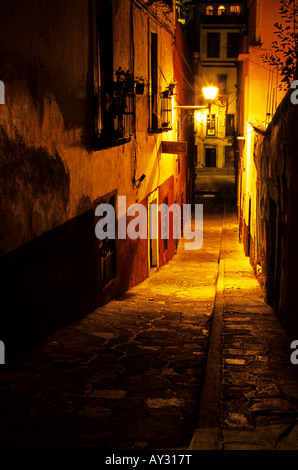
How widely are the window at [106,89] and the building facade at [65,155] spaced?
0.8 inches

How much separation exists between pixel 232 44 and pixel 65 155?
47421mm

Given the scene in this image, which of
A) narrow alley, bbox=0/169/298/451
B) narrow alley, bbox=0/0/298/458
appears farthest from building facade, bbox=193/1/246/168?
narrow alley, bbox=0/169/298/451

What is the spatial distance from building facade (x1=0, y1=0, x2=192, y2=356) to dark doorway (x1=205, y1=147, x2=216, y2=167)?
41052 millimetres

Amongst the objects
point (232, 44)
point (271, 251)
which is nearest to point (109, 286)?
point (271, 251)

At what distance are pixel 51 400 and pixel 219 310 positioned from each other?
15.8 feet

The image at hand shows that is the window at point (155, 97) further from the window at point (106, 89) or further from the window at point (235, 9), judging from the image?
the window at point (235, 9)

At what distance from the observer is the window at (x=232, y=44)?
49938mm

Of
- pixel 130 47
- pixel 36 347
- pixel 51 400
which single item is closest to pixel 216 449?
pixel 51 400

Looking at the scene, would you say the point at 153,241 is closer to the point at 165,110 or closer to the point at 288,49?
the point at 165,110

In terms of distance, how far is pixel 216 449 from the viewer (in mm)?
4027


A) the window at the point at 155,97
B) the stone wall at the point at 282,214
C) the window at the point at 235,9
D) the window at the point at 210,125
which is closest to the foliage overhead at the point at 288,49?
the stone wall at the point at 282,214

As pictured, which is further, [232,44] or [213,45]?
[213,45]

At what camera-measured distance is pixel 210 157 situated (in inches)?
2105
